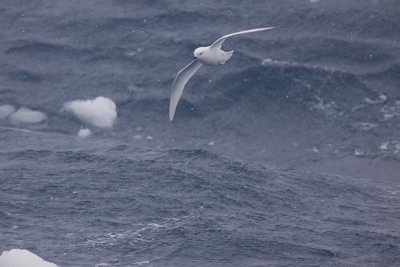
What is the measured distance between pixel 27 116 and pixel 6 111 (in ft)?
1.72

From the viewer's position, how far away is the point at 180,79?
50.0ft

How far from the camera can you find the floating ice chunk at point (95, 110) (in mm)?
17933

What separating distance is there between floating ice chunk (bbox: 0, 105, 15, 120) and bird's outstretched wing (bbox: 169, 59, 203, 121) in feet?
16.1

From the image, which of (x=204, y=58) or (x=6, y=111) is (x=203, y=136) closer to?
(x=204, y=58)

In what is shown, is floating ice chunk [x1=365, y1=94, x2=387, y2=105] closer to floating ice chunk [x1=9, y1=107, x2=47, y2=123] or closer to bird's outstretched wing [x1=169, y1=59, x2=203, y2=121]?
bird's outstretched wing [x1=169, y1=59, x2=203, y2=121]

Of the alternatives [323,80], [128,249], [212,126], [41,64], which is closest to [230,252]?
[128,249]

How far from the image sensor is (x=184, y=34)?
68.4 feet

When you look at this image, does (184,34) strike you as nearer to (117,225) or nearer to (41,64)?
(41,64)

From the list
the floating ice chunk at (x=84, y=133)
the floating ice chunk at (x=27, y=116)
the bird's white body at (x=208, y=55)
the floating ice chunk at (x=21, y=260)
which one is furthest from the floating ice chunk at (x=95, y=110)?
the floating ice chunk at (x=21, y=260)

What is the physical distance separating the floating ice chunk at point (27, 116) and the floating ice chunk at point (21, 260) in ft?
23.3

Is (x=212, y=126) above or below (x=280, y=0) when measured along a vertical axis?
below

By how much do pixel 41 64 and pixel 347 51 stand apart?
791cm

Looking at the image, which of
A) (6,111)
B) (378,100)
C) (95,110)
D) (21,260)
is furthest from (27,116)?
(378,100)

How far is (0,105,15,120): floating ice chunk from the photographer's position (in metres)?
18.2
